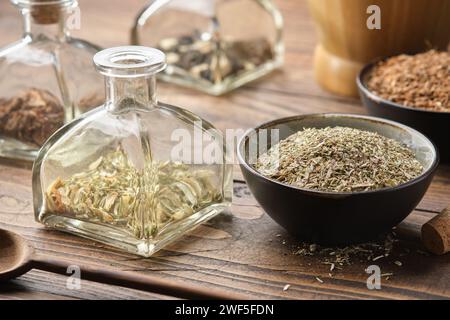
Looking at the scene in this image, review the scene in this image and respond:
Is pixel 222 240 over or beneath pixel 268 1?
beneath

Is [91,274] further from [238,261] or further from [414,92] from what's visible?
[414,92]

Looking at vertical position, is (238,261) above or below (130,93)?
below

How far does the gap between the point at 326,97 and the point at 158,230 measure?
538 mm

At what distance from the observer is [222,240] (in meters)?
1.03

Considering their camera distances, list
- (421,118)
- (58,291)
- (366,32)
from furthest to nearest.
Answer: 1. (366,32)
2. (421,118)
3. (58,291)

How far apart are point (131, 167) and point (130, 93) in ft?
0.28

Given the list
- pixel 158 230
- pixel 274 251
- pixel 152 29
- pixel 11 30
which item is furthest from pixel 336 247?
pixel 11 30

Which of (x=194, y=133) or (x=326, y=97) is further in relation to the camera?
(x=326, y=97)

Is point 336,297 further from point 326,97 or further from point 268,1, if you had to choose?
point 268,1

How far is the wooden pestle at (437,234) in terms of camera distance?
0.98 metres

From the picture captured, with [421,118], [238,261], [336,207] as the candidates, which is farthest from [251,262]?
[421,118]

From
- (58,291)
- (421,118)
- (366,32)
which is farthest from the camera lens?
(366,32)

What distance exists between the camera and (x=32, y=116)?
1.22 m
